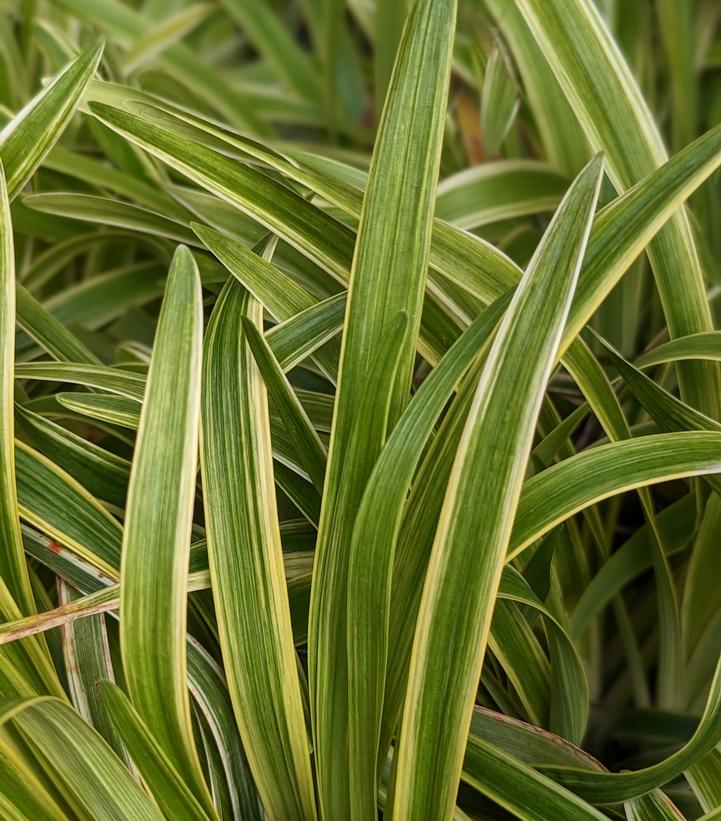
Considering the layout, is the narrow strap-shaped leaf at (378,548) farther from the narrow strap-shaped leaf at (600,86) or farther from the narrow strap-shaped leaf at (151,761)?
the narrow strap-shaped leaf at (600,86)

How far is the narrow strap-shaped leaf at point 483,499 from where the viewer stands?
0.38 m

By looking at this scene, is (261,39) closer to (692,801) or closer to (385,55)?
(385,55)

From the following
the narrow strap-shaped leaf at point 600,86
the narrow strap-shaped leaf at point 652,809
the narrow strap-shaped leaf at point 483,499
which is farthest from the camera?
the narrow strap-shaped leaf at point 600,86

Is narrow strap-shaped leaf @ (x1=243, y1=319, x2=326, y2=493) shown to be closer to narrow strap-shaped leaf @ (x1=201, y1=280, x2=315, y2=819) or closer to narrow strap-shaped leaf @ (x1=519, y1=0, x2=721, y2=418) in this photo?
narrow strap-shaped leaf @ (x1=201, y1=280, x2=315, y2=819)

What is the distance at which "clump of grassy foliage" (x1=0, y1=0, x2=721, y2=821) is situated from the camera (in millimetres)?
411

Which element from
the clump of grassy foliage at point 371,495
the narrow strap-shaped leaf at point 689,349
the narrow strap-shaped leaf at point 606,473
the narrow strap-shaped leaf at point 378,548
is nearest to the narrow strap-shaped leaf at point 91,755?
the clump of grassy foliage at point 371,495

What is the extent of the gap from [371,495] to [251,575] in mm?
94

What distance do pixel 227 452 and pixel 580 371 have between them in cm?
22

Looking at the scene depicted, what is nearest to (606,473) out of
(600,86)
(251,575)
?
(251,575)

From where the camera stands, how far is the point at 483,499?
15.3 inches

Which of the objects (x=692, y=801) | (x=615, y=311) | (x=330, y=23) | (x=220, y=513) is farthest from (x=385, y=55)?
(x=692, y=801)

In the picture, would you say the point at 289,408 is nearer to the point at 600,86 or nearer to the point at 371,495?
the point at 371,495

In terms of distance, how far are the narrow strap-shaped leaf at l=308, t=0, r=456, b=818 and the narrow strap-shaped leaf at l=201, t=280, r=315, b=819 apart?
0.02 meters

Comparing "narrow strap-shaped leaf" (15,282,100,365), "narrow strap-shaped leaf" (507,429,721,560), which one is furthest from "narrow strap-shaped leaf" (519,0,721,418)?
"narrow strap-shaped leaf" (15,282,100,365)
